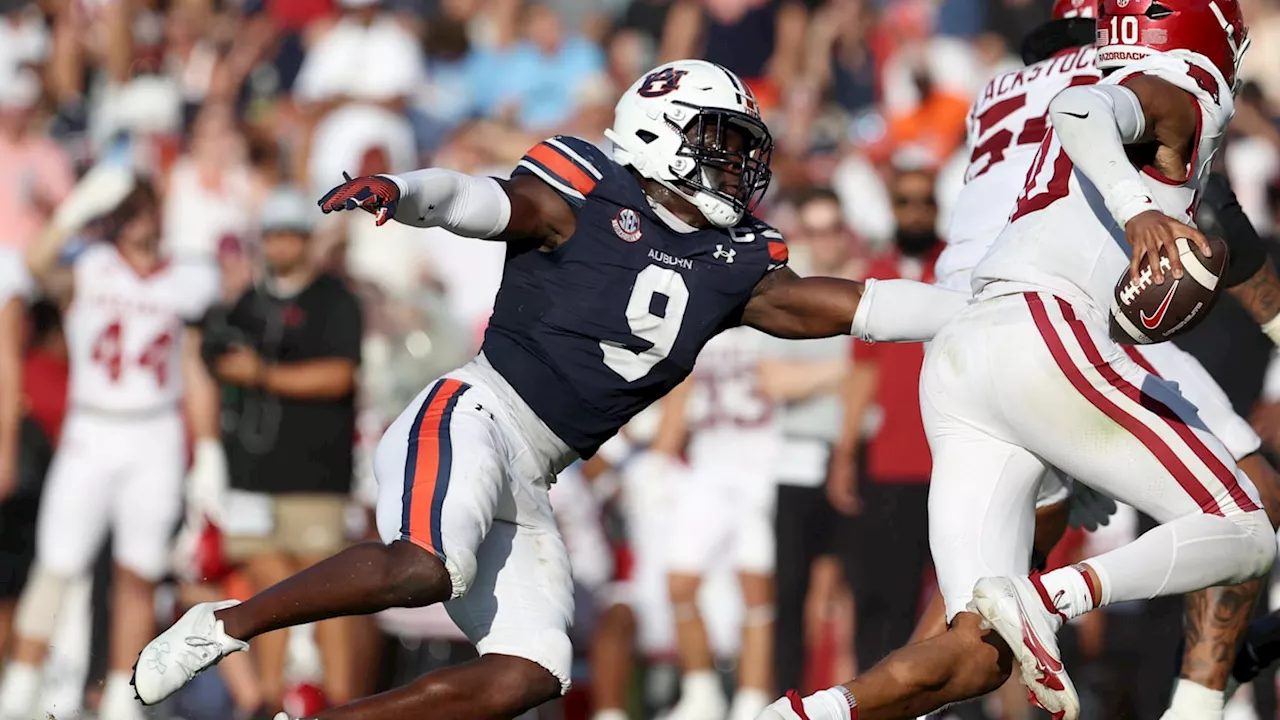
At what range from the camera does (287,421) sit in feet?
24.5

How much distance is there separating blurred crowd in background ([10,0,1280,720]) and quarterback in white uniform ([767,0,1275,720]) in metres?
1.61

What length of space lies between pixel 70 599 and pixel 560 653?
3827mm

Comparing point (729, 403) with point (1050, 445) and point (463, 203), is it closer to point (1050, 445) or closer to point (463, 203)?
point (463, 203)

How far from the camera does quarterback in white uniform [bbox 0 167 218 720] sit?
7.68 m

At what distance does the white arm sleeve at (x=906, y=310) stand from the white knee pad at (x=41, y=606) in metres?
4.25

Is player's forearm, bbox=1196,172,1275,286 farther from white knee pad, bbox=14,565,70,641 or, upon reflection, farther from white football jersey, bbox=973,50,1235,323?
white knee pad, bbox=14,565,70,641

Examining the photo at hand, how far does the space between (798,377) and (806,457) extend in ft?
1.10

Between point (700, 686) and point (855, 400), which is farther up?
point (855, 400)

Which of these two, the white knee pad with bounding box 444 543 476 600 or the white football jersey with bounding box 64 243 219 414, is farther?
the white football jersey with bounding box 64 243 219 414

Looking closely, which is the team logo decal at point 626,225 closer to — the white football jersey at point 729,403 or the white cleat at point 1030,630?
the white cleat at point 1030,630

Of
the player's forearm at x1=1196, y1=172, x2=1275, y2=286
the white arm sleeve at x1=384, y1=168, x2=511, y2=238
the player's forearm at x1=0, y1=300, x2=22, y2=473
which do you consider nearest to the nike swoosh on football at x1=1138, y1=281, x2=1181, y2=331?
the player's forearm at x1=1196, y1=172, x2=1275, y2=286

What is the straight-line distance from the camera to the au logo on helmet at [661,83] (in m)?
4.98

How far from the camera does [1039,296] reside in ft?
14.2

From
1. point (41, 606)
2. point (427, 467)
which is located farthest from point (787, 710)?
point (41, 606)
